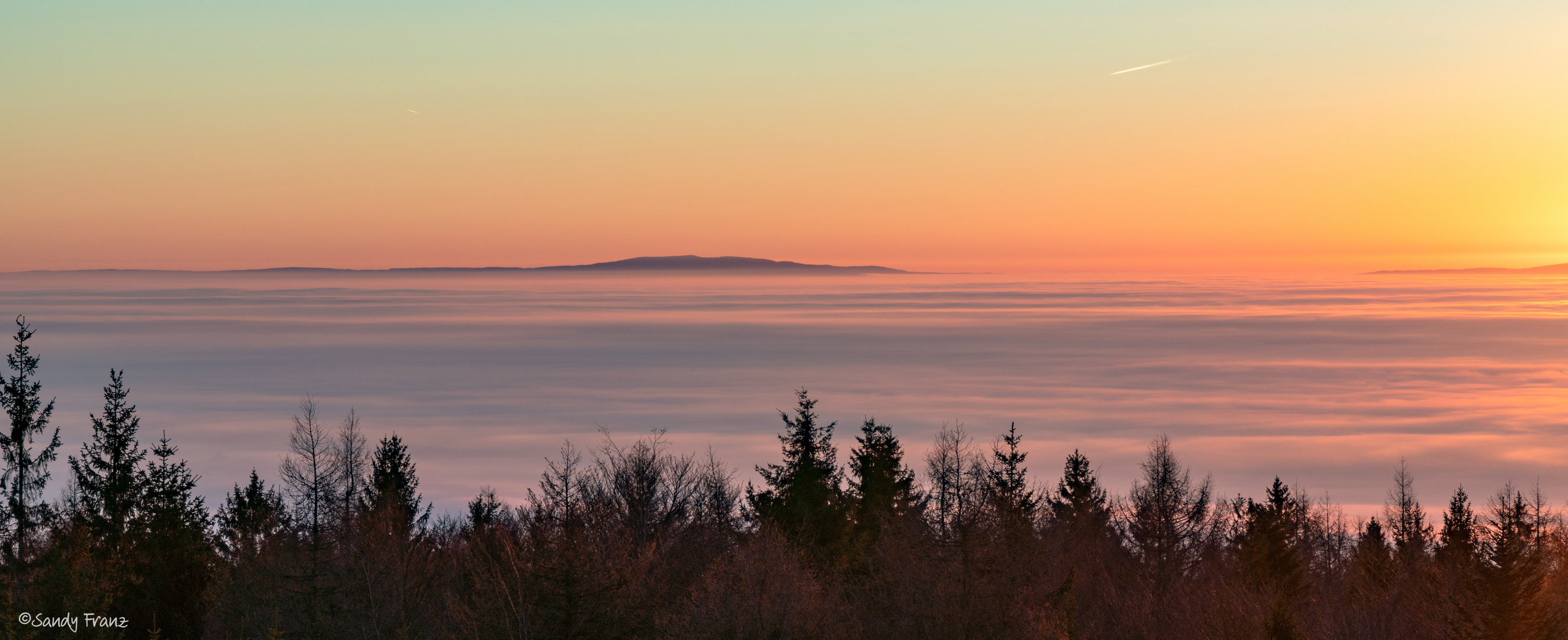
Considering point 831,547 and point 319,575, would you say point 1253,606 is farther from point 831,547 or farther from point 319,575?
point 319,575

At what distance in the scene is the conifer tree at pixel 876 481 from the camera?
49.4 metres

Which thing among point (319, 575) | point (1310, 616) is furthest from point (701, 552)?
point (1310, 616)

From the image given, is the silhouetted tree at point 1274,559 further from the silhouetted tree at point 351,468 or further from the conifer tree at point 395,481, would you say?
the silhouetted tree at point 351,468

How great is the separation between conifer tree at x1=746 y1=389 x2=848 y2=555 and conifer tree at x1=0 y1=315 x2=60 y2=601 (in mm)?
28484

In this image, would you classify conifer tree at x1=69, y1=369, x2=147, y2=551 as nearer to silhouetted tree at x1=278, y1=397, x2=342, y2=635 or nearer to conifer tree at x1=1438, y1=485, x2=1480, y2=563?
silhouetted tree at x1=278, y1=397, x2=342, y2=635

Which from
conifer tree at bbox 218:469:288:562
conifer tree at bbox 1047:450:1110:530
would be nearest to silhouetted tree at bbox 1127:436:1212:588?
conifer tree at bbox 1047:450:1110:530

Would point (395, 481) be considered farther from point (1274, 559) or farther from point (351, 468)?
point (1274, 559)

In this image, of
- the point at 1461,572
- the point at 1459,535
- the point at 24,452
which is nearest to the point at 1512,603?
the point at 1461,572

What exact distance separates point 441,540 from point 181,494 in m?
18.1

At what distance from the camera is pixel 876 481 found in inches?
2024

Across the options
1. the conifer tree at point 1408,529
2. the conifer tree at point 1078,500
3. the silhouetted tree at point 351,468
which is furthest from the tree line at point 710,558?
the conifer tree at point 1408,529

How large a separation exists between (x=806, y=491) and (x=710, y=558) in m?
8.00

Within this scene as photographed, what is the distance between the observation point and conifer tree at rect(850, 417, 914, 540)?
49406mm

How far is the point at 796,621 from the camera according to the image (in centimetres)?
2581
